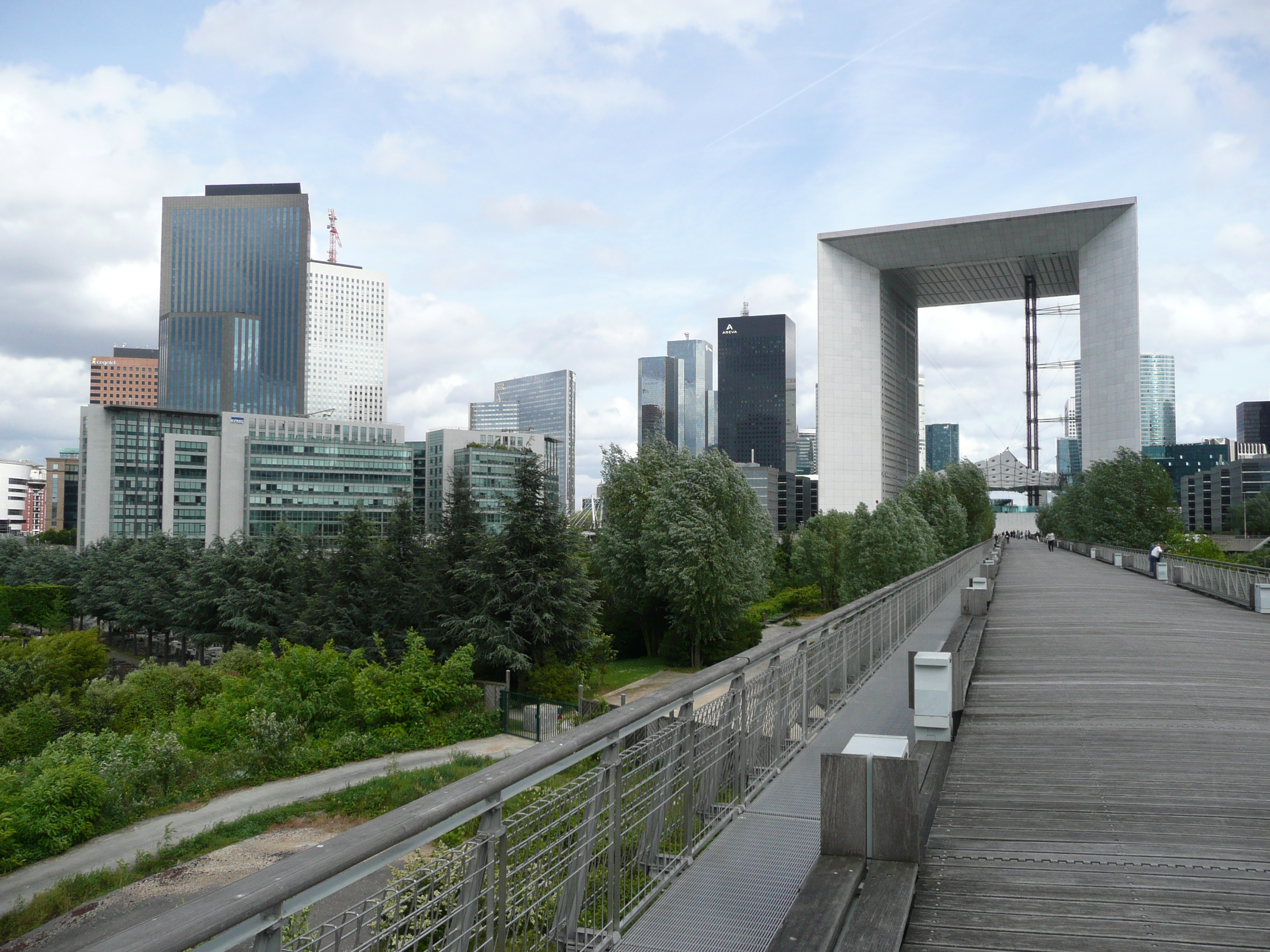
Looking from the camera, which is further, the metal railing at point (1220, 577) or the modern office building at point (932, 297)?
the modern office building at point (932, 297)

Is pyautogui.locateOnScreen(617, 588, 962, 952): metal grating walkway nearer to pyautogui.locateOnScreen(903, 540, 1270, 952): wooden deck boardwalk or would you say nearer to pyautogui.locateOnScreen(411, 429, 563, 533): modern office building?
pyautogui.locateOnScreen(903, 540, 1270, 952): wooden deck boardwalk

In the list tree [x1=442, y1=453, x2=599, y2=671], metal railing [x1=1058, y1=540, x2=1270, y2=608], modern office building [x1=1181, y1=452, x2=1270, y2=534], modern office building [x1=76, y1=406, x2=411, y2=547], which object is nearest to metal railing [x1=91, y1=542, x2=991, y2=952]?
metal railing [x1=1058, y1=540, x2=1270, y2=608]

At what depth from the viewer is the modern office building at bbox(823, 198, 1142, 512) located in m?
77.0

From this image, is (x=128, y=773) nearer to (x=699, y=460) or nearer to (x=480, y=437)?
(x=699, y=460)

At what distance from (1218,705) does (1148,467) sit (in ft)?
173

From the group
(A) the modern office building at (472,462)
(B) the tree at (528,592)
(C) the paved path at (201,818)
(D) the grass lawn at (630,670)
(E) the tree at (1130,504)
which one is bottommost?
(D) the grass lawn at (630,670)

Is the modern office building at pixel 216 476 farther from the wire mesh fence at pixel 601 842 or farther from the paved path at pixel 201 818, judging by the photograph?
the wire mesh fence at pixel 601 842

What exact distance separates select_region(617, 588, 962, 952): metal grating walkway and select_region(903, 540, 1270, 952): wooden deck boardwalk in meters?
0.66

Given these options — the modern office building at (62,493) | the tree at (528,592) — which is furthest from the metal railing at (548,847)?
the modern office building at (62,493)

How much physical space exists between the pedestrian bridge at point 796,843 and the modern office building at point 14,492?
22787 centimetres

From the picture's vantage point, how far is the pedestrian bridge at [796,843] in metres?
2.63

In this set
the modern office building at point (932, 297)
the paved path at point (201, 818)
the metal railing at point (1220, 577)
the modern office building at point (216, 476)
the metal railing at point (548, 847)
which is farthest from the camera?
the modern office building at point (216, 476)

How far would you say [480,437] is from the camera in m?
131

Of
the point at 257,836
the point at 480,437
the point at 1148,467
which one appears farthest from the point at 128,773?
the point at 480,437
